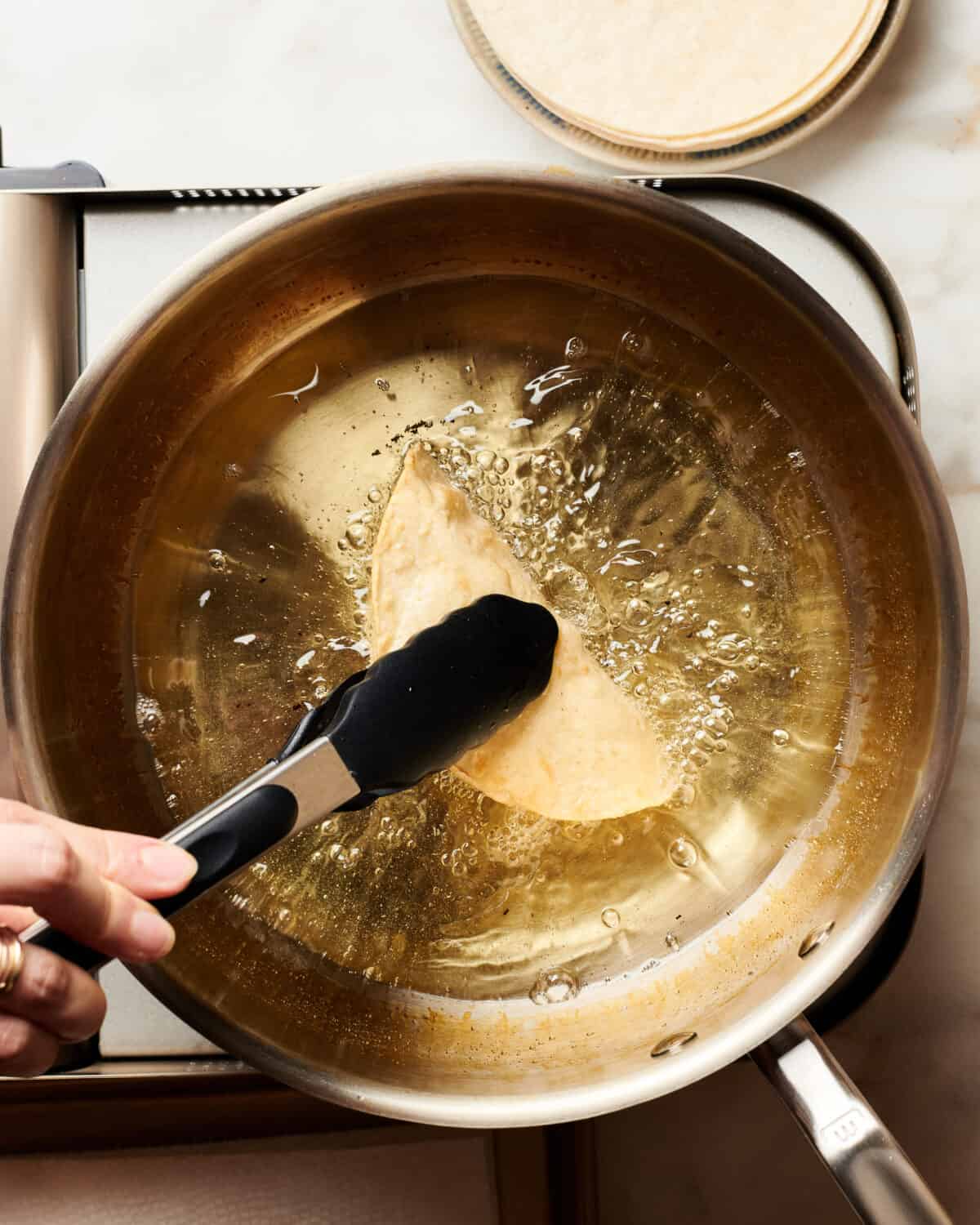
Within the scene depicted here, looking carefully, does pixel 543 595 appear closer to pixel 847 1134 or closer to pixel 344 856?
pixel 344 856

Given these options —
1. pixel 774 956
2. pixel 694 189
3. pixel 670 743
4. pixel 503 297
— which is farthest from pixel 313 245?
pixel 774 956

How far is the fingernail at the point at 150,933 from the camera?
1.20ft

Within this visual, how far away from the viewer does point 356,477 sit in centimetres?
61

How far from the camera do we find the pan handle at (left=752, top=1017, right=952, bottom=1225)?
429 mm

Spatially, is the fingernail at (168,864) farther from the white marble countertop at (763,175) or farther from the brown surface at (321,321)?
the white marble countertop at (763,175)

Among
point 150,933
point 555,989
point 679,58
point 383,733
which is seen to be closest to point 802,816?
point 555,989

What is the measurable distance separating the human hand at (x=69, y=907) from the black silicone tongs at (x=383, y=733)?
1 cm

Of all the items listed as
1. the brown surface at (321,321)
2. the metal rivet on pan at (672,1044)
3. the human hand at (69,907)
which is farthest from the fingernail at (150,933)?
the metal rivet on pan at (672,1044)

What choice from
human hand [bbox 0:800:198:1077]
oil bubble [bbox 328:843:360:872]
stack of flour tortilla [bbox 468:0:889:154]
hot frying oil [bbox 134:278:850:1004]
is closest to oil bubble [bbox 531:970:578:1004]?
hot frying oil [bbox 134:278:850:1004]

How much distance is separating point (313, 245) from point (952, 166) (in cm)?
49

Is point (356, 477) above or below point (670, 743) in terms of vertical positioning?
above

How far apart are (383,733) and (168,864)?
117mm

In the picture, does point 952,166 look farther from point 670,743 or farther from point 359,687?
point 359,687

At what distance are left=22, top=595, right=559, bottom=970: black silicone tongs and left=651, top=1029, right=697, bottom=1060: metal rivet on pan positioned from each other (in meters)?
0.19
